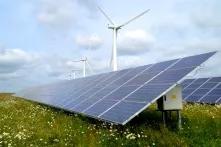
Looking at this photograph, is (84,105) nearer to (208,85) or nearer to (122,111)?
(122,111)

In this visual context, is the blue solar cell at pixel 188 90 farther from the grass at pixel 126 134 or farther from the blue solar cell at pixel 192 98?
the grass at pixel 126 134

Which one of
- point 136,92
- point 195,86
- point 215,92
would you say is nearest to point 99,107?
point 136,92

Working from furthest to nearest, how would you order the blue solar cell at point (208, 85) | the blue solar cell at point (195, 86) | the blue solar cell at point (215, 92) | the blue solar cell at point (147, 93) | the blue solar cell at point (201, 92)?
1. the blue solar cell at point (195, 86)
2. the blue solar cell at point (208, 85)
3. the blue solar cell at point (201, 92)
4. the blue solar cell at point (215, 92)
5. the blue solar cell at point (147, 93)

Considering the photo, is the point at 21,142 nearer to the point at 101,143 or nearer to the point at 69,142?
→ the point at 69,142

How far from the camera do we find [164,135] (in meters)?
14.7

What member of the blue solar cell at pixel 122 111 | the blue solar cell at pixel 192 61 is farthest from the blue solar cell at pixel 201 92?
the blue solar cell at pixel 122 111

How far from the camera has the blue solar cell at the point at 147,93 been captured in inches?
611

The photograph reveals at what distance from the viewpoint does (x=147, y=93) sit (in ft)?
53.7

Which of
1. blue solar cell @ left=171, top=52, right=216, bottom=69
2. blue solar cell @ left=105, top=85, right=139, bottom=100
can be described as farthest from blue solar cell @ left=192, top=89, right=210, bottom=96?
blue solar cell @ left=105, top=85, right=139, bottom=100

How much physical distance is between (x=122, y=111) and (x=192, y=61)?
13.0ft

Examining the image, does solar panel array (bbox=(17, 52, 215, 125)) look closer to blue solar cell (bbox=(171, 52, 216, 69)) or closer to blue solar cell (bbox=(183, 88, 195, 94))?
blue solar cell (bbox=(171, 52, 216, 69))

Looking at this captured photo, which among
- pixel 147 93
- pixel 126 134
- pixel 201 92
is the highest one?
pixel 201 92

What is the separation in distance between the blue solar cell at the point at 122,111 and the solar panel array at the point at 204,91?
12820 mm

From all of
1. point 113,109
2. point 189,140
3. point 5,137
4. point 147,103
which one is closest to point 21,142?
point 5,137
